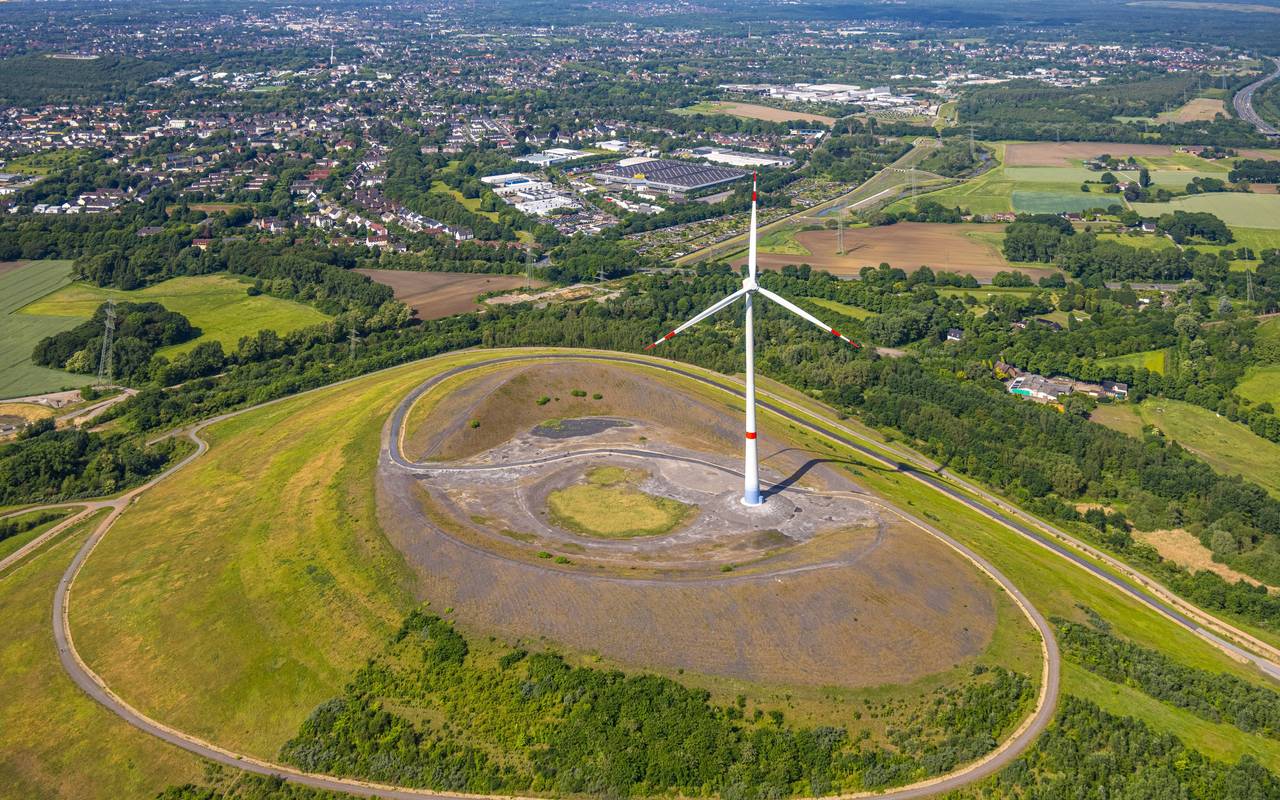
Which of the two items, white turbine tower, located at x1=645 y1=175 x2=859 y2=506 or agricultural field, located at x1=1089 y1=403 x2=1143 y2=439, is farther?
agricultural field, located at x1=1089 y1=403 x2=1143 y2=439

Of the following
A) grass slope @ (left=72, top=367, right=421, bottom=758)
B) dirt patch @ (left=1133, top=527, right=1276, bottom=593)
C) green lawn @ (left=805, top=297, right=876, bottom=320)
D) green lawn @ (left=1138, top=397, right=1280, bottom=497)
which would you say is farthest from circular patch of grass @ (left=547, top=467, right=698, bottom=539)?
green lawn @ (left=805, top=297, right=876, bottom=320)

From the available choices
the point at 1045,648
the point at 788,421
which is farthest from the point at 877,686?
the point at 788,421

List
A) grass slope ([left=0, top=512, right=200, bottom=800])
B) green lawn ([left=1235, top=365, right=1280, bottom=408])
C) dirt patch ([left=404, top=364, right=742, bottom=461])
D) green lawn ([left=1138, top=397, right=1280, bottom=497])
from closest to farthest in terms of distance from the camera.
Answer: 1. grass slope ([left=0, top=512, right=200, bottom=800])
2. dirt patch ([left=404, top=364, right=742, bottom=461])
3. green lawn ([left=1138, top=397, right=1280, bottom=497])
4. green lawn ([left=1235, top=365, right=1280, bottom=408])

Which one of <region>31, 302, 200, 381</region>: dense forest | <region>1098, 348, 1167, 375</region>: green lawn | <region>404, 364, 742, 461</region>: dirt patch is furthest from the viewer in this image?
<region>1098, 348, 1167, 375</region>: green lawn

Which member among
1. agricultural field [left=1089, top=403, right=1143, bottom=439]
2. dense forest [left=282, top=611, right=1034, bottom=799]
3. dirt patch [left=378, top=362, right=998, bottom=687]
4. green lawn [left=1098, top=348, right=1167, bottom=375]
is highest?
dirt patch [left=378, top=362, right=998, bottom=687]

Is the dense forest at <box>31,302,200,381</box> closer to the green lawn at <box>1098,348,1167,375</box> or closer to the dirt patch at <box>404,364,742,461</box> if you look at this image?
the dirt patch at <box>404,364,742,461</box>

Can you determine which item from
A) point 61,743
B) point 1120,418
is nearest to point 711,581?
point 61,743

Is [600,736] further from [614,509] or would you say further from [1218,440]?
[1218,440]
